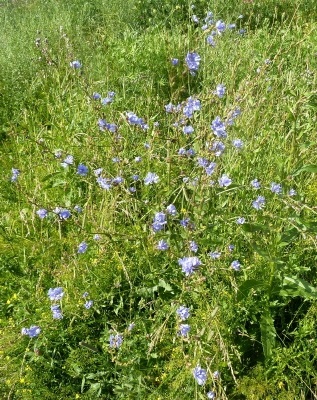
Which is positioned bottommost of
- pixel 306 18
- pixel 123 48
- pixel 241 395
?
pixel 241 395

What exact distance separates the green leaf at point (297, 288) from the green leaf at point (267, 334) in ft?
0.37

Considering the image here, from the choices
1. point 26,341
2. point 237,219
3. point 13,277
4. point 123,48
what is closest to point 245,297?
point 237,219

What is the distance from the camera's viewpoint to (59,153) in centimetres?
227

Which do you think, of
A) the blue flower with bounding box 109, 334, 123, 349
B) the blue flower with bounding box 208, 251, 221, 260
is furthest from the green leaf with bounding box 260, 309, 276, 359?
the blue flower with bounding box 109, 334, 123, 349

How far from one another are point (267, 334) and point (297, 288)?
0.21 m

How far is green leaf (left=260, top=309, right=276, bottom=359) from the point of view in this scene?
192 cm

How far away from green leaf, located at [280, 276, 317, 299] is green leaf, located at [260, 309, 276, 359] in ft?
0.37

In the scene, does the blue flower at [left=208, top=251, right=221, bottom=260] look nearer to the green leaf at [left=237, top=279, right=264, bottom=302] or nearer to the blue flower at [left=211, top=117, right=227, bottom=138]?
the green leaf at [left=237, top=279, right=264, bottom=302]

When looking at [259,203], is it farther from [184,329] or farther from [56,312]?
[56,312]

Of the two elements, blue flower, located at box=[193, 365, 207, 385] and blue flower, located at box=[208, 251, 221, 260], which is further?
blue flower, located at box=[208, 251, 221, 260]

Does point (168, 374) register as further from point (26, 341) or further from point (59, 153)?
point (59, 153)

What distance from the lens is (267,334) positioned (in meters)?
1.94

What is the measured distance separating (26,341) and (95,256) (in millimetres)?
454

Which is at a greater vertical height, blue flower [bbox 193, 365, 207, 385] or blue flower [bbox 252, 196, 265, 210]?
blue flower [bbox 252, 196, 265, 210]
